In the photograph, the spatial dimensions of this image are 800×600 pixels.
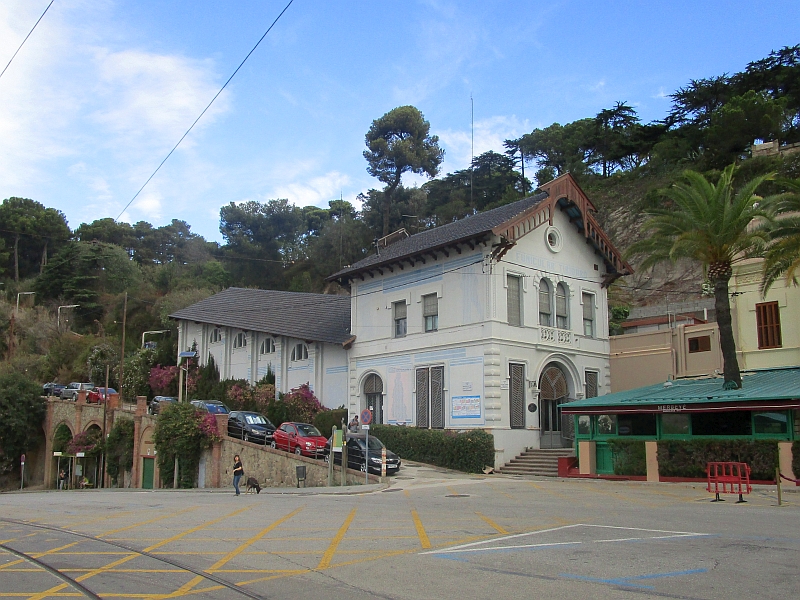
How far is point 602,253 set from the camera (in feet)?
124

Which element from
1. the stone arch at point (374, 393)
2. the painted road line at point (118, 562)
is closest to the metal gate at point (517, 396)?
the stone arch at point (374, 393)

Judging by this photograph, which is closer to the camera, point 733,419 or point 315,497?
point 315,497

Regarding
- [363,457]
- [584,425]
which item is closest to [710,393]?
[584,425]

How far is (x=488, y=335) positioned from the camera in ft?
105

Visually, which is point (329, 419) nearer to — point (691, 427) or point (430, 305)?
point (430, 305)

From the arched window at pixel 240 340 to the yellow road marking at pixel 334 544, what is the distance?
32872 millimetres

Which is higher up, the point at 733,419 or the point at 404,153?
the point at 404,153

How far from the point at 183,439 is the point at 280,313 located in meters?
14.5

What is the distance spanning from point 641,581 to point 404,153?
66378 millimetres

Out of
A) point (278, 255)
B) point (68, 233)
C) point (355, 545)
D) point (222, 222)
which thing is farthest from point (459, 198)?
point (355, 545)

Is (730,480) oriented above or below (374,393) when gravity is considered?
below

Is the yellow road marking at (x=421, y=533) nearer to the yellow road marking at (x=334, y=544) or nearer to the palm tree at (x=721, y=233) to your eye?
the yellow road marking at (x=334, y=544)

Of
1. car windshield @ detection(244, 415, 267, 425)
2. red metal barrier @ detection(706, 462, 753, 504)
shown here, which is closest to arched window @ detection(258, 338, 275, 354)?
car windshield @ detection(244, 415, 267, 425)

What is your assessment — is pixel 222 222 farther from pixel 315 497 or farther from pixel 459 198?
pixel 315 497
